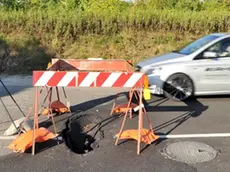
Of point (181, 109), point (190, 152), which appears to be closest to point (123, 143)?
point (190, 152)

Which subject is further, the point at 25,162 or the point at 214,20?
the point at 214,20

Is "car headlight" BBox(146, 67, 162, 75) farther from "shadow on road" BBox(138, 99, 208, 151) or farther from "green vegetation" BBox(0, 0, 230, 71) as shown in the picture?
"green vegetation" BBox(0, 0, 230, 71)

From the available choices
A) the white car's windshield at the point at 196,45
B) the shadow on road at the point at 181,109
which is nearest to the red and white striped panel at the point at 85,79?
the shadow on road at the point at 181,109

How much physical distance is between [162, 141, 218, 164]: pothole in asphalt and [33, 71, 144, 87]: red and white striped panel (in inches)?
43.4

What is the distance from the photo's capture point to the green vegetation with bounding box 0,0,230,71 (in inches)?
595

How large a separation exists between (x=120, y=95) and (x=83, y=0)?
14239 mm

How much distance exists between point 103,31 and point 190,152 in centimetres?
1181

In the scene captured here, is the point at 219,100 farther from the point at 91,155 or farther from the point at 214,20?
the point at 214,20

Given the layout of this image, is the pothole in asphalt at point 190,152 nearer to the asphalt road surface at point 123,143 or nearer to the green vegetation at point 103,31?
the asphalt road surface at point 123,143

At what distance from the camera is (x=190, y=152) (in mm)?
4820

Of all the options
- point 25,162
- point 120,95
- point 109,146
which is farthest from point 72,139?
point 120,95

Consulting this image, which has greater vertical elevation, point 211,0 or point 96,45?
point 211,0

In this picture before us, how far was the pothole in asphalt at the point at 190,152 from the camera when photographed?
180 inches

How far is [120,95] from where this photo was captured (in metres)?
8.66
